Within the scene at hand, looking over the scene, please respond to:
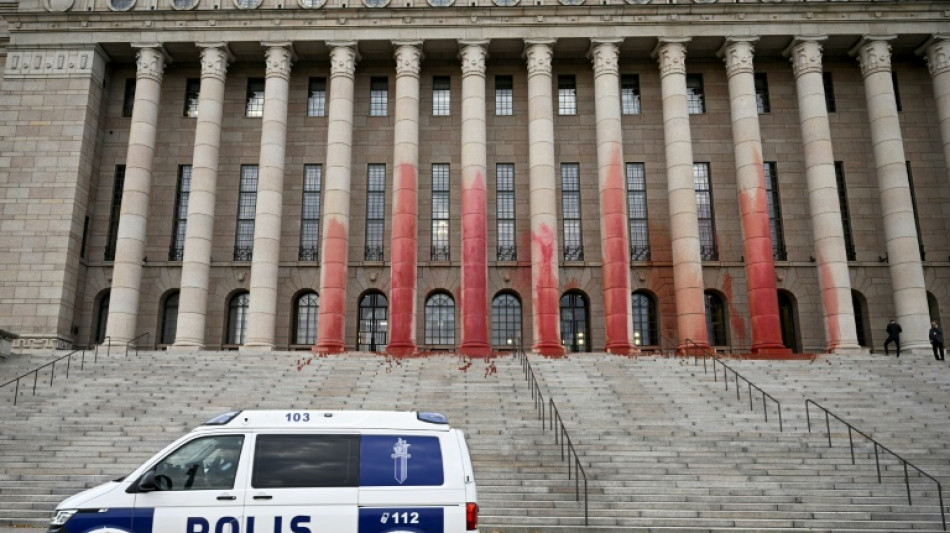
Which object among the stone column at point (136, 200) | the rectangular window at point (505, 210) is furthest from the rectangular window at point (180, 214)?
the rectangular window at point (505, 210)

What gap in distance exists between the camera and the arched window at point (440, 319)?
35.4m

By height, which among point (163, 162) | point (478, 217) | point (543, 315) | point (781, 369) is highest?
point (163, 162)

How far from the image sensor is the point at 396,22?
1374 inches

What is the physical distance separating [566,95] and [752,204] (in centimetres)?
1084

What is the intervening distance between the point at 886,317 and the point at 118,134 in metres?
37.0

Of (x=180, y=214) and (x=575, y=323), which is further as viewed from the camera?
(x=180, y=214)

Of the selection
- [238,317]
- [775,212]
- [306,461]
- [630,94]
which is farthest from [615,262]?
[306,461]

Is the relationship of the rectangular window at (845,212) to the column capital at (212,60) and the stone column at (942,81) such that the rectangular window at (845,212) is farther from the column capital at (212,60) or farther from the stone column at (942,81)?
the column capital at (212,60)

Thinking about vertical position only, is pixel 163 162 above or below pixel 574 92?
below

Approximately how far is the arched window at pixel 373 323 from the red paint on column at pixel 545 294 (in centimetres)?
760

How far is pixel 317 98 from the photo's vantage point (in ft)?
126

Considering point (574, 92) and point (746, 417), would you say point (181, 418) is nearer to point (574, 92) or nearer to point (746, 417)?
point (746, 417)

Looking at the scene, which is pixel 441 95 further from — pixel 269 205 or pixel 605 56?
pixel 269 205

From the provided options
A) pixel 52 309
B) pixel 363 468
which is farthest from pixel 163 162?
pixel 363 468
